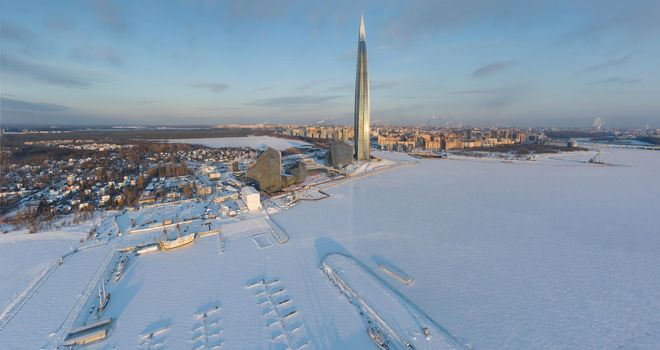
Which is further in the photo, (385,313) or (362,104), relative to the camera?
(362,104)

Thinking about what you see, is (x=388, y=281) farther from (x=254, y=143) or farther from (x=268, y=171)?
(x=254, y=143)

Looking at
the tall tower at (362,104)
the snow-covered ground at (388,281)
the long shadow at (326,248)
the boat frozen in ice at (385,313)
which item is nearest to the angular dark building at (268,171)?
the snow-covered ground at (388,281)

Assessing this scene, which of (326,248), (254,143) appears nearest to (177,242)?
(326,248)

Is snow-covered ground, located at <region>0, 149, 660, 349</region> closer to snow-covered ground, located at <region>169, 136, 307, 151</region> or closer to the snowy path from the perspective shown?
the snowy path

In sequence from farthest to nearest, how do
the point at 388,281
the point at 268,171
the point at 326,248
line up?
the point at 268,171 < the point at 326,248 < the point at 388,281

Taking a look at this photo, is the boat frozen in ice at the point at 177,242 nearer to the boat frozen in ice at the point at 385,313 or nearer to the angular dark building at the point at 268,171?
the boat frozen in ice at the point at 385,313

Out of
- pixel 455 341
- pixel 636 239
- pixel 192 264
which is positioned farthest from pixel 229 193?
pixel 636 239
